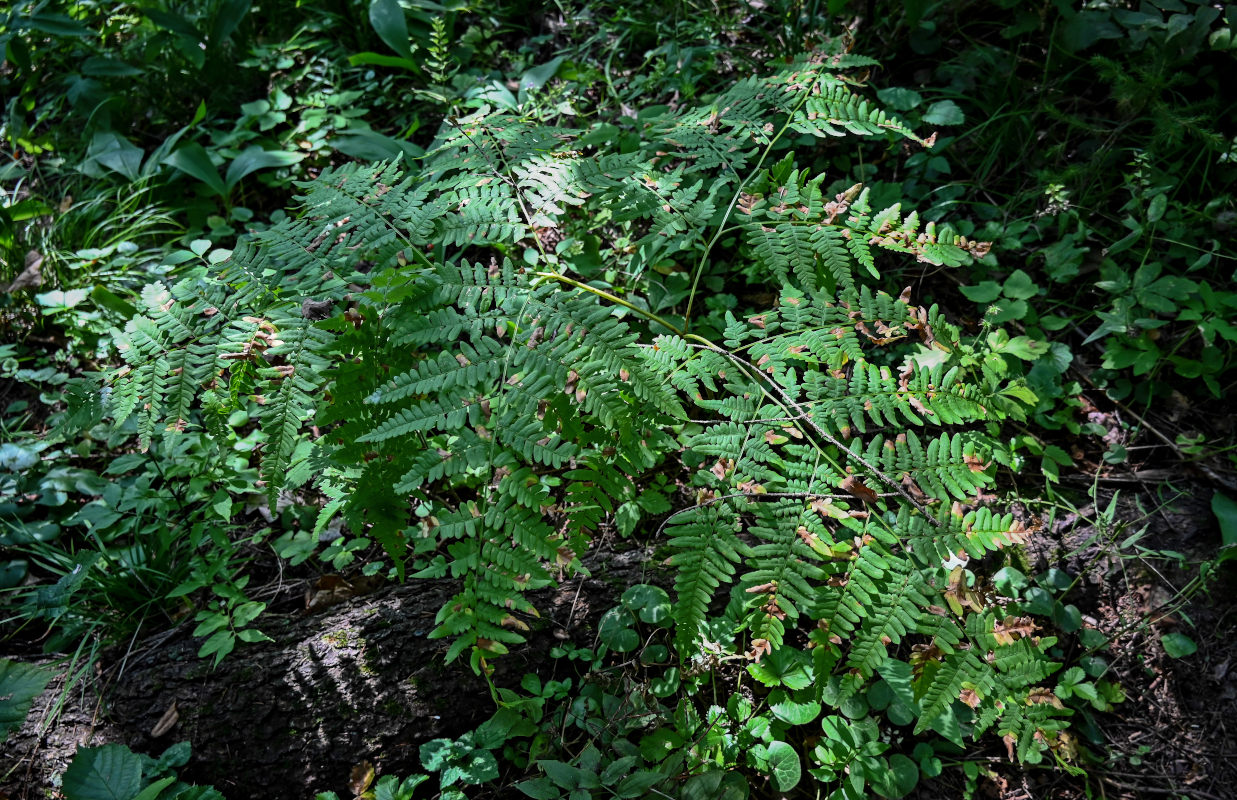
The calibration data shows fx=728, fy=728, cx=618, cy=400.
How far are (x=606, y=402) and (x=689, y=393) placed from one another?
0.88 feet

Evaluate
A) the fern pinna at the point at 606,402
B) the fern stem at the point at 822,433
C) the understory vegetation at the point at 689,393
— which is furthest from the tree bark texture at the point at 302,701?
the fern stem at the point at 822,433

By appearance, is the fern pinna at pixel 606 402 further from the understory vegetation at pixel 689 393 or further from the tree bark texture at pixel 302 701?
the tree bark texture at pixel 302 701

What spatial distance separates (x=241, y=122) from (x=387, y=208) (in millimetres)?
2316

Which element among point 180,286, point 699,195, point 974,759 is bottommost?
point 974,759

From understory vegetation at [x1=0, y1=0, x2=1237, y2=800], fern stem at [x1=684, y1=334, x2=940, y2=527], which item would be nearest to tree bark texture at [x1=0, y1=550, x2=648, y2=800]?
understory vegetation at [x1=0, y1=0, x2=1237, y2=800]

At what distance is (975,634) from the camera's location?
5.30ft

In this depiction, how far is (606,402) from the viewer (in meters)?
1.58

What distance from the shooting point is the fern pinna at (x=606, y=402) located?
5.20ft

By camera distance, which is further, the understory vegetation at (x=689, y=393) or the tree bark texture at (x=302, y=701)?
the tree bark texture at (x=302, y=701)

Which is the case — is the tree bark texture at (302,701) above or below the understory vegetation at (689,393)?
below

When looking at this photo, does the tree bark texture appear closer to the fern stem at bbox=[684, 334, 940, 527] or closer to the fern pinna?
the fern pinna

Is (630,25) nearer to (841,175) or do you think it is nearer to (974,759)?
(841,175)

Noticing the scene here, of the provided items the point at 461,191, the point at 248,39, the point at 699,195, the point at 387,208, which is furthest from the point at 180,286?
the point at 248,39

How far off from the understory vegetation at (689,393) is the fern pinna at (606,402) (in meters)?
0.01
